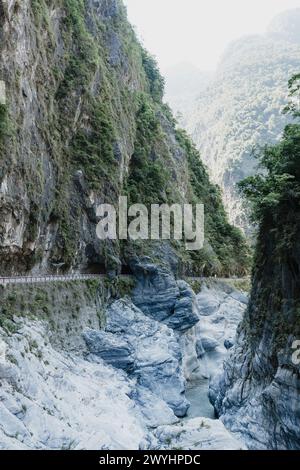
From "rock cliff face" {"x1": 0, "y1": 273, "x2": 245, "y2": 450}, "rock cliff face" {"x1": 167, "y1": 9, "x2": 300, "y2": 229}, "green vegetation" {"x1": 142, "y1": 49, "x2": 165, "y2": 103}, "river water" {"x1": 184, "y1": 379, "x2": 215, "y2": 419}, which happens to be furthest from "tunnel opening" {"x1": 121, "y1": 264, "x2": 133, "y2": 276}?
"rock cliff face" {"x1": 167, "y1": 9, "x2": 300, "y2": 229}

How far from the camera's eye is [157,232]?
5059 centimetres

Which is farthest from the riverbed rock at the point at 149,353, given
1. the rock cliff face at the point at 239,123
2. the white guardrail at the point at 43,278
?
the rock cliff face at the point at 239,123

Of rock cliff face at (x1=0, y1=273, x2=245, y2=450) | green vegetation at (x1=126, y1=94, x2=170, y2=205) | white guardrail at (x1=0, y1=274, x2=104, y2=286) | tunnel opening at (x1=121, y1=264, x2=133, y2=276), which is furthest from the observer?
green vegetation at (x1=126, y1=94, x2=170, y2=205)

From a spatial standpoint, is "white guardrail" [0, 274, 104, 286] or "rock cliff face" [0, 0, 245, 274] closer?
"white guardrail" [0, 274, 104, 286]

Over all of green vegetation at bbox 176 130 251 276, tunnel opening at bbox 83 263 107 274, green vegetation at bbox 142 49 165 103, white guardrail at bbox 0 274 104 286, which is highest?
green vegetation at bbox 142 49 165 103

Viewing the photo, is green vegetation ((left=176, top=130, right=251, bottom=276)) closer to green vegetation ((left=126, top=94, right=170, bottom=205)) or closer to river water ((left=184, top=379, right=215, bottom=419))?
green vegetation ((left=126, top=94, right=170, bottom=205))

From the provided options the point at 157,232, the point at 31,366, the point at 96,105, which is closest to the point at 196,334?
the point at 157,232

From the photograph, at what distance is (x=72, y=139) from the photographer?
40.2 m

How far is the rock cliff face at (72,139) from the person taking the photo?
27875 millimetres

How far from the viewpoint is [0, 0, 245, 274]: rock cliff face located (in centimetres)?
2788

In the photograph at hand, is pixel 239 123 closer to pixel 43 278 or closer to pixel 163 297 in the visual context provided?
pixel 163 297

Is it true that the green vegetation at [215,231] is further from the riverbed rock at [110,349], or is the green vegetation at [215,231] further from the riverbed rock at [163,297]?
the riverbed rock at [110,349]

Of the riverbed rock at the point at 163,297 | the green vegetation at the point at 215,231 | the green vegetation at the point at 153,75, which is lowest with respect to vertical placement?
the riverbed rock at the point at 163,297

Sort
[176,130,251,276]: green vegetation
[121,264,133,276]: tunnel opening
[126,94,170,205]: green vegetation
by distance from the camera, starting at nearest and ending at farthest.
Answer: [121,264,133,276]: tunnel opening, [126,94,170,205]: green vegetation, [176,130,251,276]: green vegetation
